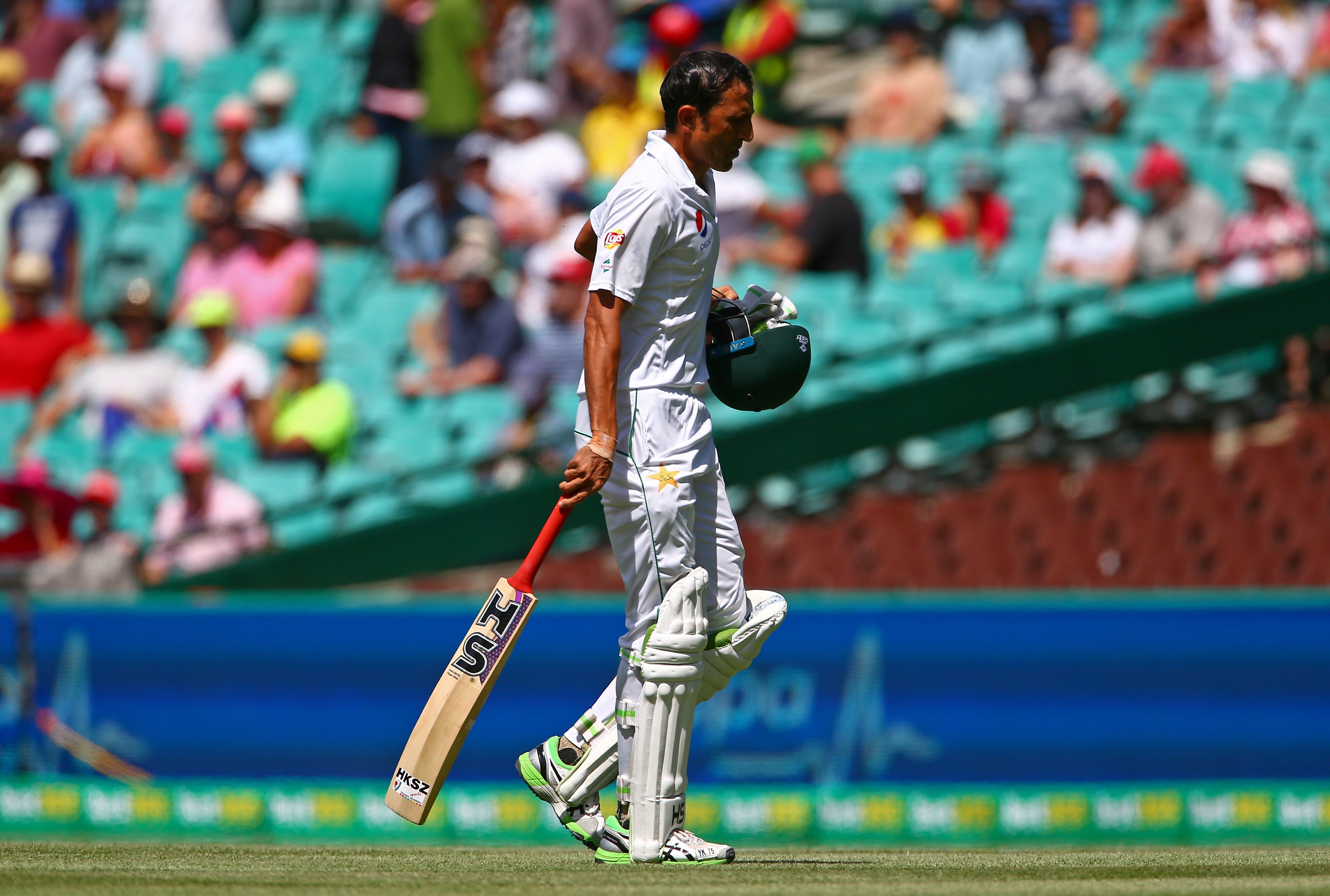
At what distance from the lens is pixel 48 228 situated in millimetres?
12484

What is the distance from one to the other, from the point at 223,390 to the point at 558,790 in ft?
20.6

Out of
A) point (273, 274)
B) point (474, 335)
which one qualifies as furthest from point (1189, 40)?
point (273, 274)

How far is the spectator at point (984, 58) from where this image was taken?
1245 cm

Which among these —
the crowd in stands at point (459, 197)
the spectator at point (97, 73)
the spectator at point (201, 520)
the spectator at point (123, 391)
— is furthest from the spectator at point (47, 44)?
the spectator at point (201, 520)

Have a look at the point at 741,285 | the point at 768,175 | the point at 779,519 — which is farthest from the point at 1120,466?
the point at 768,175

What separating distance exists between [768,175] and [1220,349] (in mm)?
3642

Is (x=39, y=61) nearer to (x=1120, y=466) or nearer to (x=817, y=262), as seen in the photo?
(x=817, y=262)

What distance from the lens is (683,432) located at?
4.76 m

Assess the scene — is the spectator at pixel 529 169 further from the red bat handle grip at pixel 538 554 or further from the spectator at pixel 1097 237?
the red bat handle grip at pixel 538 554

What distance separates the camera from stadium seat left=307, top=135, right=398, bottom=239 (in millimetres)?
12914

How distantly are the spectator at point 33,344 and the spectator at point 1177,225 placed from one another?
279 inches

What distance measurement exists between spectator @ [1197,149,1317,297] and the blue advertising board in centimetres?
308

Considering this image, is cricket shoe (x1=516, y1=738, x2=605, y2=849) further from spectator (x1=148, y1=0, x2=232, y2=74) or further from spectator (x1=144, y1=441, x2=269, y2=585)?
spectator (x1=148, y1=0, x2=232, y2=74)

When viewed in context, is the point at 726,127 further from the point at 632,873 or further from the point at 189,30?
the point at 189,30
